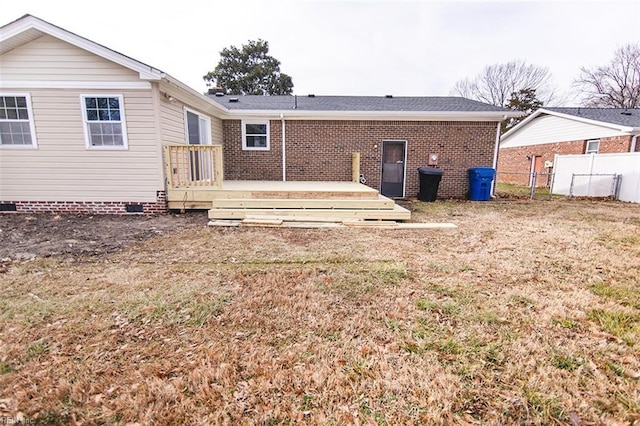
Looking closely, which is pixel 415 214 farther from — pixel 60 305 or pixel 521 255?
pixel 60 305

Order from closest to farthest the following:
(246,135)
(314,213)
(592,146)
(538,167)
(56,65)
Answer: (56,65)
(314,213)
(246,135)
(592,146)
(538,167)

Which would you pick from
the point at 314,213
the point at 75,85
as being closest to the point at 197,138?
the point at 75,85

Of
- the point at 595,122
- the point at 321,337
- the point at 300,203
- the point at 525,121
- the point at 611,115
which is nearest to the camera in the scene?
the point at 321,337

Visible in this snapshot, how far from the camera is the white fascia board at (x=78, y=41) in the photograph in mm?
6012

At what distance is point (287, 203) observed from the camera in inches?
273

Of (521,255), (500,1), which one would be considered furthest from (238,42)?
(521,255)

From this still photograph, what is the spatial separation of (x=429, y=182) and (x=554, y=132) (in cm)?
1135

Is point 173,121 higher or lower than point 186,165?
higher

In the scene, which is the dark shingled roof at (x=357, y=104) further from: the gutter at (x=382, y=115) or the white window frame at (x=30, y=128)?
the white window frame at (x=30, y=128)

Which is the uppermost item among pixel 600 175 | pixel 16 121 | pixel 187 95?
pixel 187 95

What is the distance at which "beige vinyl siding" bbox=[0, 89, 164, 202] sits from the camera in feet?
21.7

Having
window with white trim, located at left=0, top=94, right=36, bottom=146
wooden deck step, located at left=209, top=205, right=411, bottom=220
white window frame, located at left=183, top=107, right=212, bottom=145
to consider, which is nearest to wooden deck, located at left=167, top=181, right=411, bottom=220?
wooden deck step, located at left=209, top=205, right=411, bottom=220

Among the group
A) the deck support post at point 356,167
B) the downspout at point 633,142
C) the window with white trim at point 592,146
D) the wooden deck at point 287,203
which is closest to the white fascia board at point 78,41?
the wooden deck at point 287,203

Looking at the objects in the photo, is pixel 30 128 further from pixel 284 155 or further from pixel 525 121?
pixel 525 121
